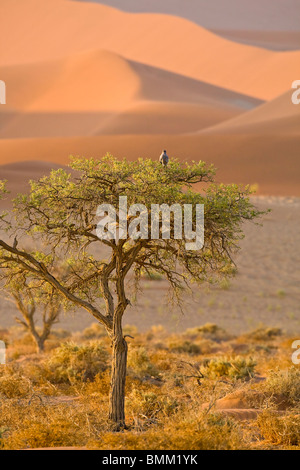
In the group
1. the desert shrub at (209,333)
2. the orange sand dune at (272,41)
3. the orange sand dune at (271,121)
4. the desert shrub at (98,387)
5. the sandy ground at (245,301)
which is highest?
the orange sand dune at (272,41)

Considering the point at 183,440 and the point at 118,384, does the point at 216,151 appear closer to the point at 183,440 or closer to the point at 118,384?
the point at 118,384

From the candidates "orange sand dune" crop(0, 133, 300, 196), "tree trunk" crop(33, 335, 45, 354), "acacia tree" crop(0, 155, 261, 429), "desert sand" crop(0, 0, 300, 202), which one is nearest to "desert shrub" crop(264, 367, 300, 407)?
"acacia tree" crop(0, 155, 261, 429)

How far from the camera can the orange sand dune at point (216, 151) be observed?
73.9m

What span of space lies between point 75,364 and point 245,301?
21062mm

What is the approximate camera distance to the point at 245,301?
37.8 m

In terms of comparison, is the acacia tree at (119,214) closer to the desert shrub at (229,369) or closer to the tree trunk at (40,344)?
the desert shrub at (229,369)

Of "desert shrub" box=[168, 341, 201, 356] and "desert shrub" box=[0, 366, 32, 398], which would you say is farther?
"desert shrub" box=[168, 341, 201, 356]

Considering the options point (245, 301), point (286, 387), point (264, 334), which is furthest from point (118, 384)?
point (245, 301)

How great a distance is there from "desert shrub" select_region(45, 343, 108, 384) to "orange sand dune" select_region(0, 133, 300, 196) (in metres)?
46.2

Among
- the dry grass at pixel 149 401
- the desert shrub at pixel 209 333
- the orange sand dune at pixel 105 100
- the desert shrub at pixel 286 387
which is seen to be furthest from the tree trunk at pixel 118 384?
the orange sand dune at pixel 105 100

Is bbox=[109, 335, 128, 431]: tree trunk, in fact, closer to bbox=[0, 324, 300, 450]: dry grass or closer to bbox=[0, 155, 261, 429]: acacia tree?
bbox=[0, 155, 261, 429]: acacia tree

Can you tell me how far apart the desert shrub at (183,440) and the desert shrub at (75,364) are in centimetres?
800

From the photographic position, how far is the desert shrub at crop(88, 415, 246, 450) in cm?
912

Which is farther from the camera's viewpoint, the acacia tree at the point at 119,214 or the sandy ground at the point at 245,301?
the sandy ground at the point at 245,301
